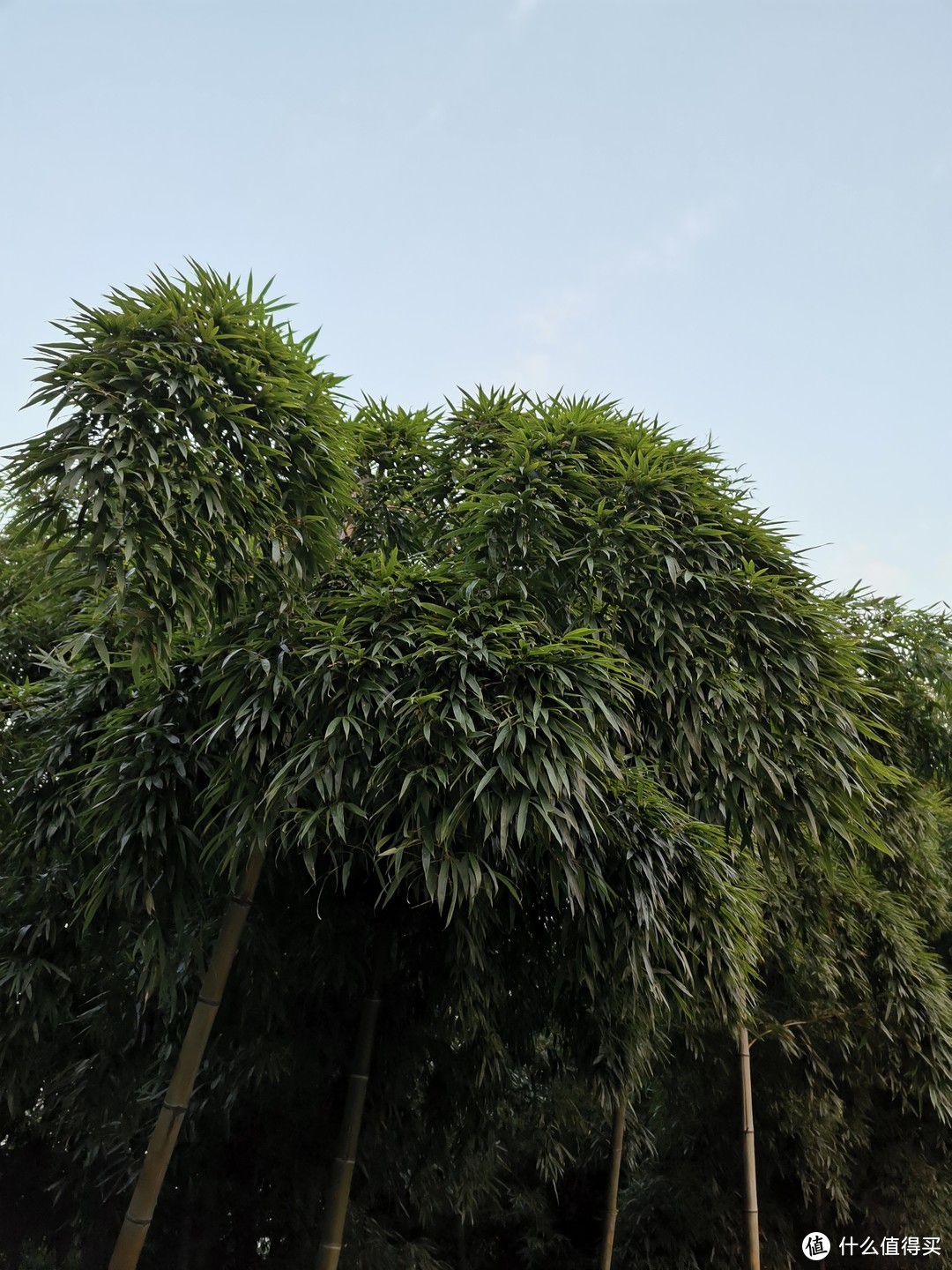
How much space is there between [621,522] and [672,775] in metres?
0.90

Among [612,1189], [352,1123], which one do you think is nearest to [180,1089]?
[352,1123]

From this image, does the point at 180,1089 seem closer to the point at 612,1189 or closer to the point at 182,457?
the point at 182,457

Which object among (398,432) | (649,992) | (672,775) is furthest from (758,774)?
(398,432)

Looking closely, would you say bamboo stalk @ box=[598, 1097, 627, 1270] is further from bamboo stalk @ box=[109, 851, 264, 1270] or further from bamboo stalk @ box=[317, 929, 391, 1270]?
bamboo stalk @ box=[109, 851, 264, 1270]

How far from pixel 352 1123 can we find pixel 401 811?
1219 millimetres

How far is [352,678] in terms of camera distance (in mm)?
3045

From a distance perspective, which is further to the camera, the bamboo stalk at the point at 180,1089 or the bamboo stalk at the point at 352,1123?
the bamboo stalk at the point at 352,1123

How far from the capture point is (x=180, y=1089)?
2.97 m

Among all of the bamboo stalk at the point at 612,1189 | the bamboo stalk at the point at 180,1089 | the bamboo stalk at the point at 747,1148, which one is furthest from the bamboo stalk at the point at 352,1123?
the bamboo stalk at the point at 747,1148

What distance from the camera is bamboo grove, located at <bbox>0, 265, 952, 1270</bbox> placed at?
293 cm

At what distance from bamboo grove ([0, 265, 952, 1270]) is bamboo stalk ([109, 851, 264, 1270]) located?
1cm

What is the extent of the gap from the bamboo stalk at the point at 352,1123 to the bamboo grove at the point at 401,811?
0.01m

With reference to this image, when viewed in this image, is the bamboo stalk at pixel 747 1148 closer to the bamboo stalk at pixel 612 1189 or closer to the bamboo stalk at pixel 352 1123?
the bamboo stalk at pixel 612 1189

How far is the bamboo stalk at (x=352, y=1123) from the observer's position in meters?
3.33
